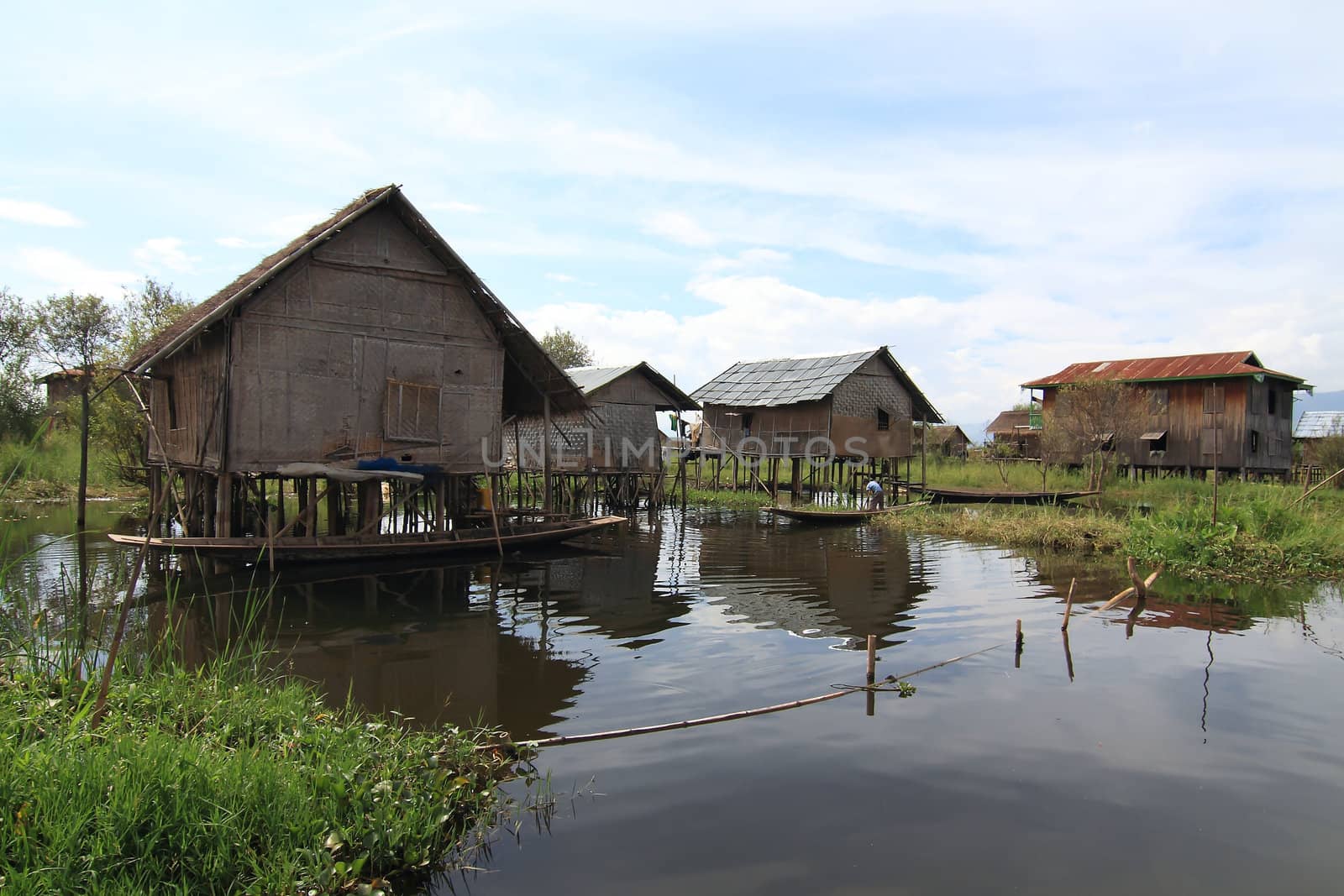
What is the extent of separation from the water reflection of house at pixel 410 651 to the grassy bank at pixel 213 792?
70cm

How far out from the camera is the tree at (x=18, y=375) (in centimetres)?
2472

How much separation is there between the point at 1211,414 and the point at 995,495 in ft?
25.8

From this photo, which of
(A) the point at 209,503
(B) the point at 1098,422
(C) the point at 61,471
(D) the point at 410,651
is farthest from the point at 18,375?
(B) the point at 1098,422

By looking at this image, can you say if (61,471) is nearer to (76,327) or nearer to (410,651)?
(76,327)

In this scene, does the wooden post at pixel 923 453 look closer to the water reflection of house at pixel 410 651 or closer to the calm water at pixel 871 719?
the calm water at pixel 871 719

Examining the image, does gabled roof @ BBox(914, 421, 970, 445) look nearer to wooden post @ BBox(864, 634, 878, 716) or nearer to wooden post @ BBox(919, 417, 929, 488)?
wooden post @ BBox(919, 417, 929, 488)

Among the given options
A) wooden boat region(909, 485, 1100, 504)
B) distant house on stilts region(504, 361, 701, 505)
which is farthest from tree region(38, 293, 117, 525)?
wooden boat region(909, 485, 1100, 504)

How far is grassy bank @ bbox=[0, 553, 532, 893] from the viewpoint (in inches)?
136

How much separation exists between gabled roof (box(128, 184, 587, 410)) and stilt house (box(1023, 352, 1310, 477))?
1982 centimetres

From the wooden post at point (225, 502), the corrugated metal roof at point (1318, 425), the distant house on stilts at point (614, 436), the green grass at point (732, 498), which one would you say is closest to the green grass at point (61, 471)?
the distant house on stilts at point (614, 436)

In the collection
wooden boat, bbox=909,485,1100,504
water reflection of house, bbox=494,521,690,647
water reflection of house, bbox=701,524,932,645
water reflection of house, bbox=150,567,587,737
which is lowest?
water reflection of house, bbox=150,567,587,737

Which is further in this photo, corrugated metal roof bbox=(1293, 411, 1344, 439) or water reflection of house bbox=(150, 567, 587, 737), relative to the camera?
corrugated metal roof bbox=(1293, 411, 1344, 439)

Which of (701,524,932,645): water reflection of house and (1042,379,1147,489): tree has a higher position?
(1042,379,1147,489): tree

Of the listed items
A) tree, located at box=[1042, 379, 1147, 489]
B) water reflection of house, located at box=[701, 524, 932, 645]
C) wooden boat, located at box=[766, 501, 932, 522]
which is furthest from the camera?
tree, located at box=[1042, 379, 1147, 489]
